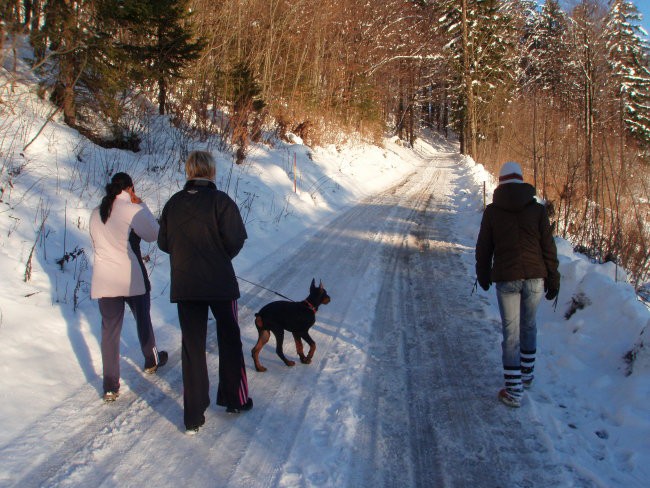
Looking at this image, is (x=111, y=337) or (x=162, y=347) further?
(x=162, y=347)

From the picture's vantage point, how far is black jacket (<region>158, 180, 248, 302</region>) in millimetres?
3359

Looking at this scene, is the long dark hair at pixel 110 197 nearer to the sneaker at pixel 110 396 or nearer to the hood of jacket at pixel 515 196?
the sneaker at pixel 110 396

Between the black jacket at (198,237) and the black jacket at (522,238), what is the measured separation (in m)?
2.35

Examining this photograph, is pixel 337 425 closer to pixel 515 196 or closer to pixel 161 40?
pixel 515 196

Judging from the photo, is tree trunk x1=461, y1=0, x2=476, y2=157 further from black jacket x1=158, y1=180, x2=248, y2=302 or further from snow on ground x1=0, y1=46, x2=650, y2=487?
black jacket x1=158, y1=180, x2=248, y2=302

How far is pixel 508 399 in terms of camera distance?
3812 mm

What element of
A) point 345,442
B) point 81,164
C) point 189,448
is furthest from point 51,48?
point 345,442

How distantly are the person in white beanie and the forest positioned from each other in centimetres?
369

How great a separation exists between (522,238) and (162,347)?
3.89 meters

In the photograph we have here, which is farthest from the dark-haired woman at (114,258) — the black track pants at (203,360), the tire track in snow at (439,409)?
the tire track in snow at (439,409)

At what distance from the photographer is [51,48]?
28.3 feet

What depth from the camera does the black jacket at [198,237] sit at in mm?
3359

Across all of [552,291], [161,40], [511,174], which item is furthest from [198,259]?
[161,40]

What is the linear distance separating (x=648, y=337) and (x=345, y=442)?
2.94m
